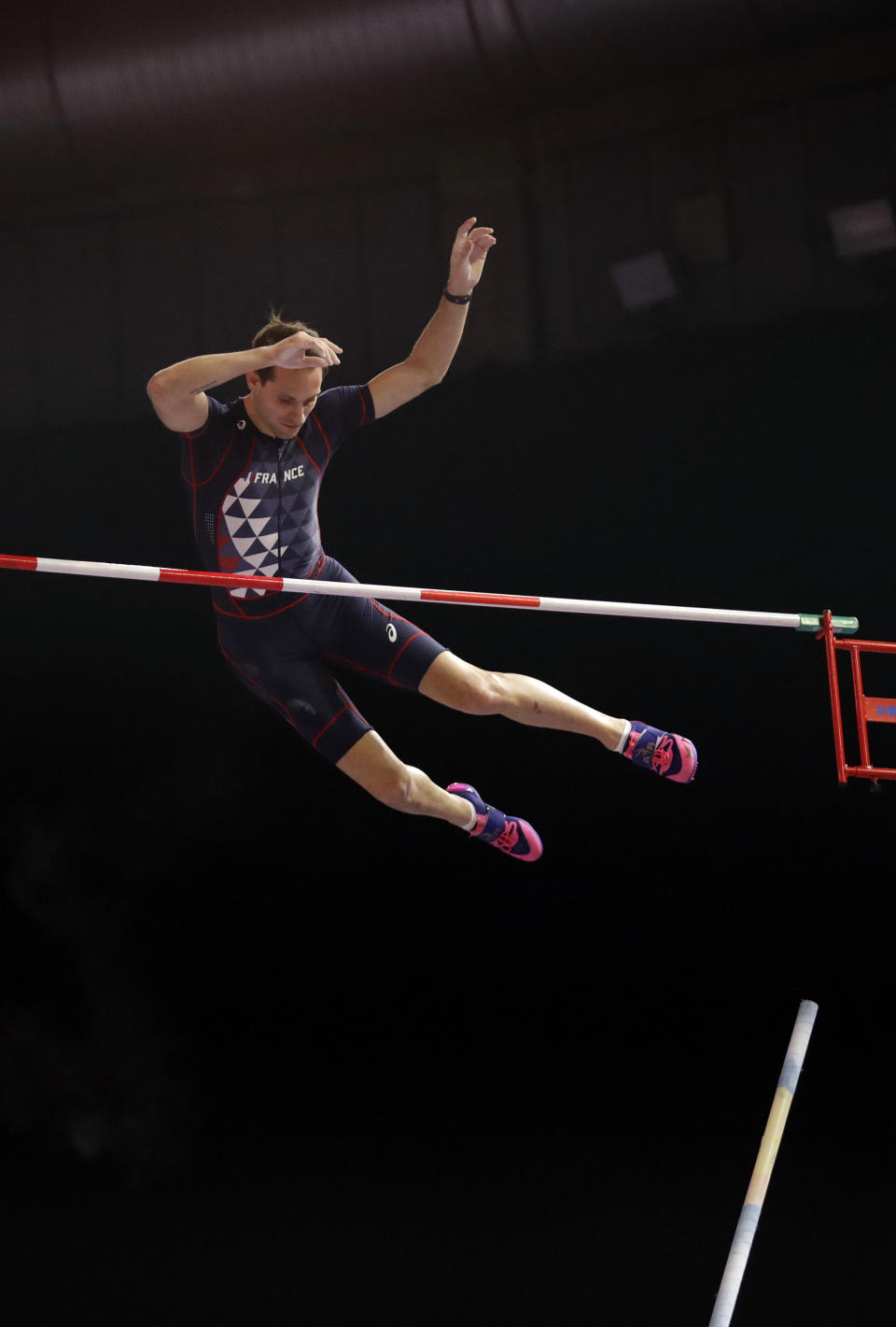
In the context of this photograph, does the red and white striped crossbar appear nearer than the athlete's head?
Yes

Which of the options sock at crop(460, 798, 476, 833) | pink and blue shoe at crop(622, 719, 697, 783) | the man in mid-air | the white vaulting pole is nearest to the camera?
the white vaulting pole

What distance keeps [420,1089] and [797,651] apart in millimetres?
1929

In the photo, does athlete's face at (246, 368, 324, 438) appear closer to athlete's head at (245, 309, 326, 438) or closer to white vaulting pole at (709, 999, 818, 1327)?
athlete's head at (245, 309, 326, 438)

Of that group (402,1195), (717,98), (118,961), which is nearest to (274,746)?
(118,961)

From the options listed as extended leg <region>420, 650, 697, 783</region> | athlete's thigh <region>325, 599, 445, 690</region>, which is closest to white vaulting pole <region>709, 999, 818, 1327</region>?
extended leg <region>420, 650, 697, 783</region>

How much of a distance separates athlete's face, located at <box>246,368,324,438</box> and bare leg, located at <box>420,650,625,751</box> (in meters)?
0.73

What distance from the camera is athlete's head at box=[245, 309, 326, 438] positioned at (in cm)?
384

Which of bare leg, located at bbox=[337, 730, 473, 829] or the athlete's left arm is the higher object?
the athlete's left arm

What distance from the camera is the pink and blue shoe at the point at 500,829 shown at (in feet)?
13.6

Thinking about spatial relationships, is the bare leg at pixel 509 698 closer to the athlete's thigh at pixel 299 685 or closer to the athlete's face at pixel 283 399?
the athlete's thigh at pixel 299 685

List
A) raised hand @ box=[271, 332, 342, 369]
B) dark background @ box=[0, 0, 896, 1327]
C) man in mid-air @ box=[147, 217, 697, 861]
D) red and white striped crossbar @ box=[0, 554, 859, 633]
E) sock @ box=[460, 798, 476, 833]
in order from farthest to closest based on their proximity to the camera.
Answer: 1. dark background @ box=[0, 0, 896, 1327]
2. sock @ box=[460, 798, 476, 833]
3. man in mid-air @ box=[147, 217, 697, 861]
4. red and white striped crossbar @ box=[0, 554, 859, 633]
5. raised hand @ box=[271, 332, 342, 369]

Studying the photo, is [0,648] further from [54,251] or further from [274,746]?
[54,251]

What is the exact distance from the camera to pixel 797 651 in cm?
511

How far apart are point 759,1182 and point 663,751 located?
3.84 feet
